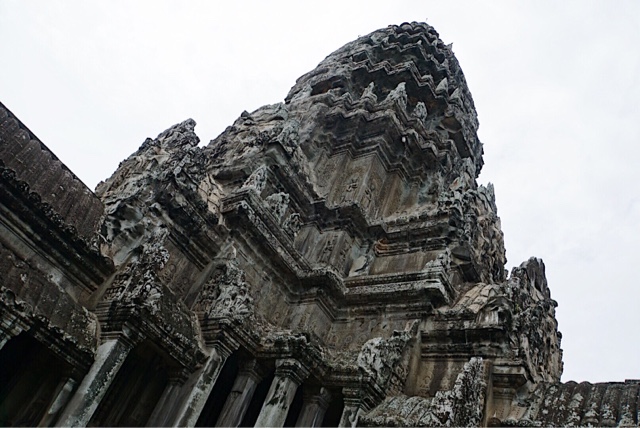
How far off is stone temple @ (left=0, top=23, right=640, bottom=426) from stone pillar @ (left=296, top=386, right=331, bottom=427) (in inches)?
1.2

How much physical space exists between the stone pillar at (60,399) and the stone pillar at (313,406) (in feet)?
14.1

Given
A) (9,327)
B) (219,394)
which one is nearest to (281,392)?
(219,394)

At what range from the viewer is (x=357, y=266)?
14.2 m

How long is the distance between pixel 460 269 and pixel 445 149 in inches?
294

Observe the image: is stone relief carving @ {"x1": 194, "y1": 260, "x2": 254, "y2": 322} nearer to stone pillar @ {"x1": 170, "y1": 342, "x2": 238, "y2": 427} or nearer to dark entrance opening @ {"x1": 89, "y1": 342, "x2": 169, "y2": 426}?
stone pillar @ {"x1": 170, "y1": 342, "x2": 238, "y2": 427}

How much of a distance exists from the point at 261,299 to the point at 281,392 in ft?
9.42

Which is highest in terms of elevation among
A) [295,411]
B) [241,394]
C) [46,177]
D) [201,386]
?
[46,177]

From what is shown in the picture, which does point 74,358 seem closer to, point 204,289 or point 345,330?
point 204,289

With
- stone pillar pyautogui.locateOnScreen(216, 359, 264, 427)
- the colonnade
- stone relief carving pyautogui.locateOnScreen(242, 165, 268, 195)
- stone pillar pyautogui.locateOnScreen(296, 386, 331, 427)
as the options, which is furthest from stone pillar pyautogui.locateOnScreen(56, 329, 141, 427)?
stone relief carving pyautogui.locateOnScreen(242, 165, 268, 195)

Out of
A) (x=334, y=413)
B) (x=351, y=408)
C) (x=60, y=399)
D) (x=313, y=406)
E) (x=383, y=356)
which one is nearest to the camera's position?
(x=60, y=399)

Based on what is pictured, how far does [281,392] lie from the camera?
29.9ft

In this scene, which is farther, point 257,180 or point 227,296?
point 257,180

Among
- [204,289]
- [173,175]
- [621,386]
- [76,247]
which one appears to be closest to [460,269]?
[621,386]

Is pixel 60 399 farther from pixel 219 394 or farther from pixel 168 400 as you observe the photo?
pixel 219 394
